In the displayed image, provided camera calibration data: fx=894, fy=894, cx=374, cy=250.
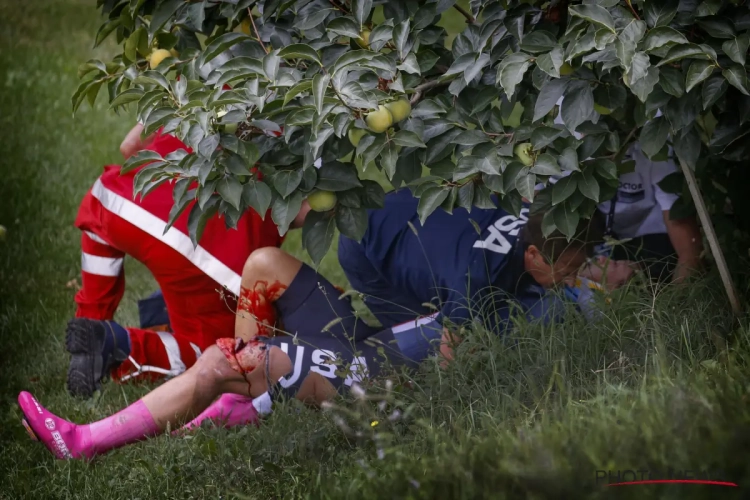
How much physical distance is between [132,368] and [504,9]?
7.51 feet

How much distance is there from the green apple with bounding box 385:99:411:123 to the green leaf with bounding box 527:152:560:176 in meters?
0.35

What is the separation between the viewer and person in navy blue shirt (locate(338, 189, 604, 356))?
10.3 feet

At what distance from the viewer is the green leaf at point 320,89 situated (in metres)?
2.06

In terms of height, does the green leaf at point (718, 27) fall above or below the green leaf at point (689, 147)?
above

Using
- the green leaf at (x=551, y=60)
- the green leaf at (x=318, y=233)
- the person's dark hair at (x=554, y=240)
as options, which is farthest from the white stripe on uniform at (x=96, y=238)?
the green leaf at (x=551, y=60)

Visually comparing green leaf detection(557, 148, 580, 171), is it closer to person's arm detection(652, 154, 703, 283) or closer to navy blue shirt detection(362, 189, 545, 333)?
navy blue shirt detection(362, 189, 545, 333)

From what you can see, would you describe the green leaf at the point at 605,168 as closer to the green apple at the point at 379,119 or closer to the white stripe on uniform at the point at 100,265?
the green apple at the point at 379,119

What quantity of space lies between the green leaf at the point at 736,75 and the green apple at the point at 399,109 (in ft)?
2.51

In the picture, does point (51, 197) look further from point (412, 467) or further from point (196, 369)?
point (412, 467)

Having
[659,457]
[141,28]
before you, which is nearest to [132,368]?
[141,28]

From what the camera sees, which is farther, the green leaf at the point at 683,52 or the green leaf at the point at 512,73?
the green leaf at the point at 512,73

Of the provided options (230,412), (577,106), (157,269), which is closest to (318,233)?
(577,106)

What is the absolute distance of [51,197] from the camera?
587cm

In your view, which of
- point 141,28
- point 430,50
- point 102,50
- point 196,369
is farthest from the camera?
point 102,50
